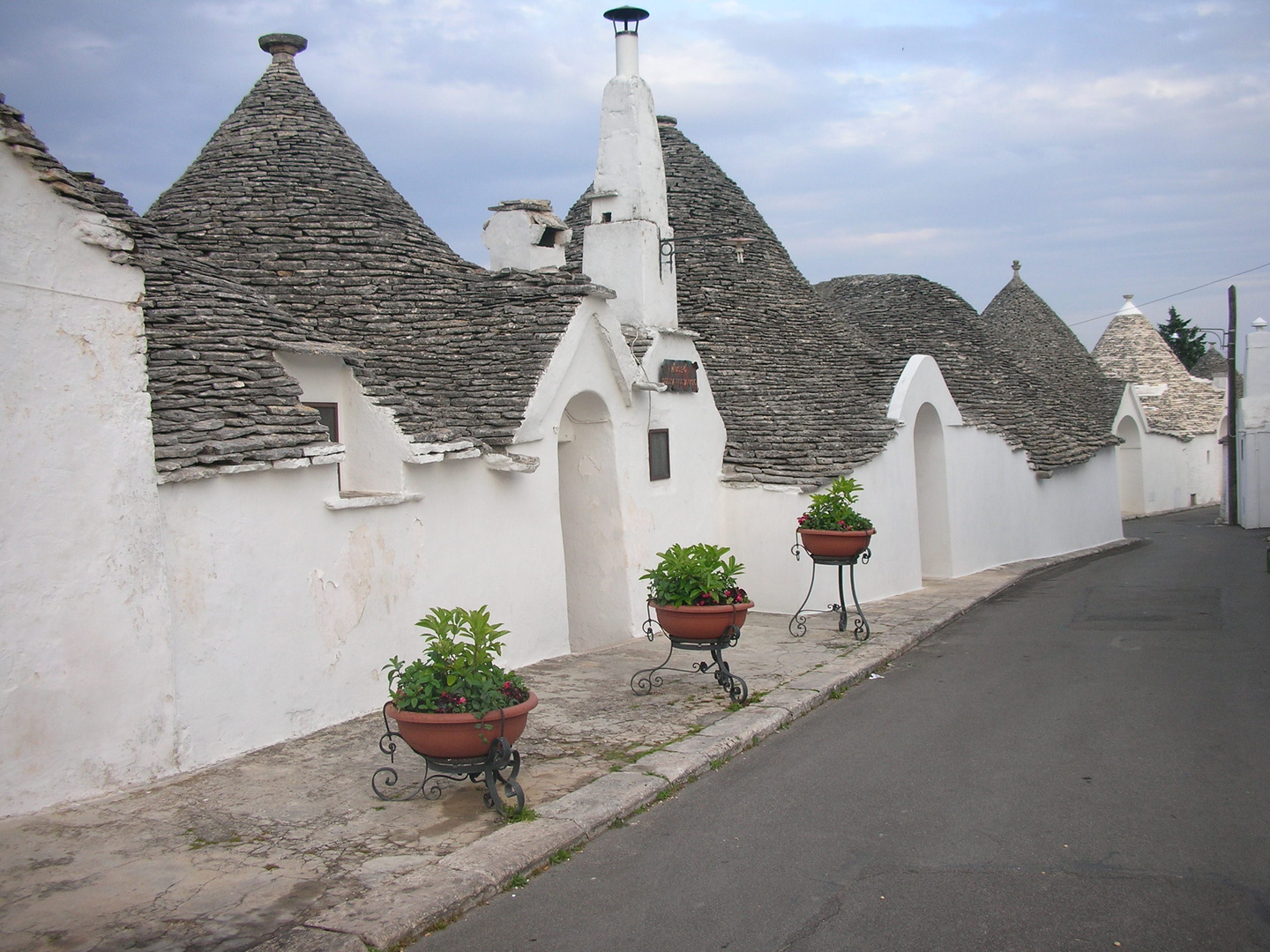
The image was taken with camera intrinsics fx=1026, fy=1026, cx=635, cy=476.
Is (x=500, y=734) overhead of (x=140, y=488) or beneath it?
beneath

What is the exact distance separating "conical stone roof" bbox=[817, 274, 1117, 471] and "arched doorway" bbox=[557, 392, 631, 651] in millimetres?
10262

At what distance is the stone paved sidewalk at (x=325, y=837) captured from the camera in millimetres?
4598

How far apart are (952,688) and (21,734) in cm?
742

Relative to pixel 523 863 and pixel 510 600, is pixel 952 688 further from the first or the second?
pixel 523 863

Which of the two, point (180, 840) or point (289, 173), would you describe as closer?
point (180, 840)

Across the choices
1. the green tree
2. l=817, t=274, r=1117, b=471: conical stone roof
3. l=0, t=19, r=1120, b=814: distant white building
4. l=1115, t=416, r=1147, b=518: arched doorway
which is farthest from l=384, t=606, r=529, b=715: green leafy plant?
the green tree

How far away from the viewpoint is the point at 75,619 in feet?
19.9

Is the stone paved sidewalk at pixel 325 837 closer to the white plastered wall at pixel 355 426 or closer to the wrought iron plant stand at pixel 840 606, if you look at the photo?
the white plastered wall at pixel 355 426

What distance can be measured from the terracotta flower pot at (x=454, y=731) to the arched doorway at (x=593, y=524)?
5.73 m

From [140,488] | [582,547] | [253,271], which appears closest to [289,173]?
[253,271]

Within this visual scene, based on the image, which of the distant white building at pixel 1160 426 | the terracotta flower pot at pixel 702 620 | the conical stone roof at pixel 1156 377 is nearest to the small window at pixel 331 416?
the terracotta flower pot at pixel 702 620

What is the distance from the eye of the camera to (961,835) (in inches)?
227

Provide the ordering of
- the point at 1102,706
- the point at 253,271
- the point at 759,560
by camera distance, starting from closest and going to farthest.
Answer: the point at 1102,706 < the point at 253,271 < the point at 759,560

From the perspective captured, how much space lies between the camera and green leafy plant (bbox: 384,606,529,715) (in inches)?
229
